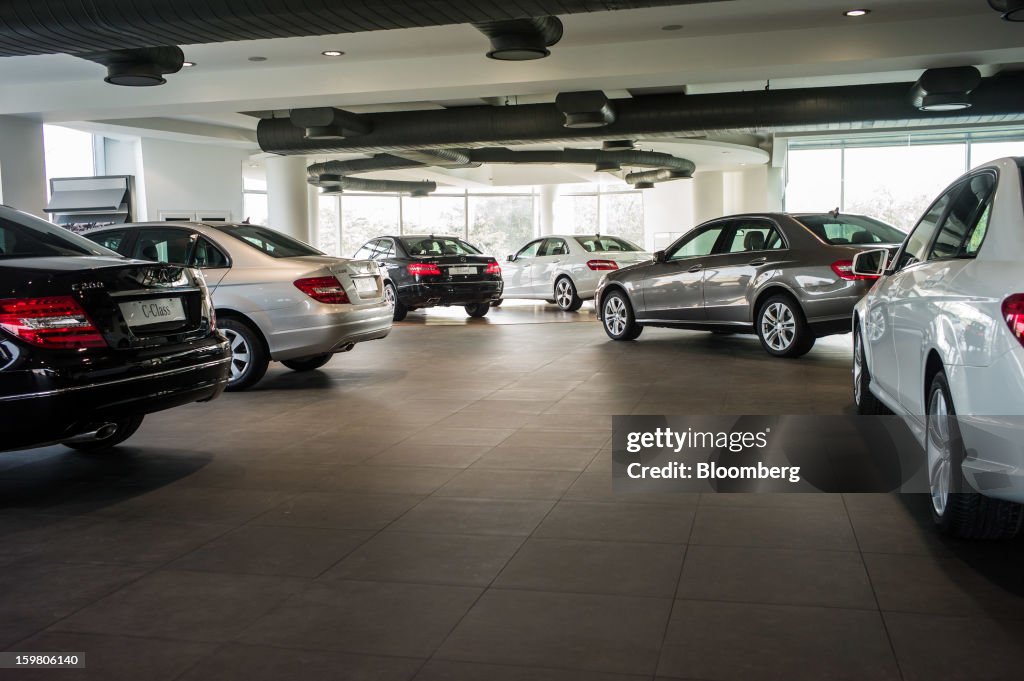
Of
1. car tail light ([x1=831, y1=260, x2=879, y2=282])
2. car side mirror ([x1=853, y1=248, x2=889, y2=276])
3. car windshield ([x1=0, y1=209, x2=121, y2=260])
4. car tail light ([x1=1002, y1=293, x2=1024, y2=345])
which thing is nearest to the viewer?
car tail light ([x1=1002, y1=293, x2=1024, y2=345])

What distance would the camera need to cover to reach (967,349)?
3273 millimetres

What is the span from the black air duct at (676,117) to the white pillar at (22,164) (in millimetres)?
3762

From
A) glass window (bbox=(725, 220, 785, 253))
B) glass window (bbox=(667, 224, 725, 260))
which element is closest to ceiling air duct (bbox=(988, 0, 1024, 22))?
glass window (bbox=(725, 220, 785, 253))

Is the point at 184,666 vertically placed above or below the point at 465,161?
below

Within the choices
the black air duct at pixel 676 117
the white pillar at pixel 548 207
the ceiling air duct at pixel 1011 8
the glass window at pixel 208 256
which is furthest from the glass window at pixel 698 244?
the white pillar at pixel 548 207

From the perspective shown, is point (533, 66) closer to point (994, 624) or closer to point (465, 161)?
point (465, 161)

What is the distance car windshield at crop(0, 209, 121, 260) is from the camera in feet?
16.9

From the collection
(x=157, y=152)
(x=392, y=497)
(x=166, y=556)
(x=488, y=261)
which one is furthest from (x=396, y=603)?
(x=157, y=152)

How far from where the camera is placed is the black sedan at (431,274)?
15.4 meters

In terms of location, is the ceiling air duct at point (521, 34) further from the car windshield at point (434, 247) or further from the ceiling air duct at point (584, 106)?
the car windshield at point (434, 247)

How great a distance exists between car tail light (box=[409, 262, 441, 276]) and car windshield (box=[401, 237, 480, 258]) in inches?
6.4

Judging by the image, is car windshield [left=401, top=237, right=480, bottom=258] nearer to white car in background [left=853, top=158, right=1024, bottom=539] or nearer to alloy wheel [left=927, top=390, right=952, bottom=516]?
white car in background [left=853, top=158, right=1024, bottom=539]

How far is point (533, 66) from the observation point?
43.0 feet

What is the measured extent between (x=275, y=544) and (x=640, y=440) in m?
2.73
